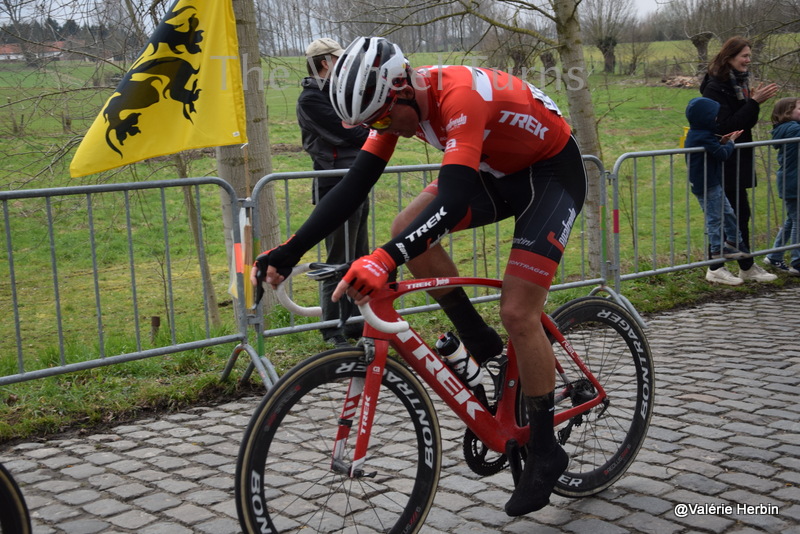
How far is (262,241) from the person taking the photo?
759 centimetres

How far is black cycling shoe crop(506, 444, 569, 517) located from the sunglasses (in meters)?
1.50

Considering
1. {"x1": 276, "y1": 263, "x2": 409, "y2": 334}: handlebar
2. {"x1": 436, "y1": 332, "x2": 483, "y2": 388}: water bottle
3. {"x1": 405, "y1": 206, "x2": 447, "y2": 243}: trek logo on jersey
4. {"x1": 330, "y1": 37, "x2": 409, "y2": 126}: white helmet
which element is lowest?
{"x1": 436, "y1": 332, "x2": 483, "y2": 388}: water bottle

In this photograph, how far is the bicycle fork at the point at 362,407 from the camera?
3.07m

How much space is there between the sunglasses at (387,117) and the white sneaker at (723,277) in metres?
6.88

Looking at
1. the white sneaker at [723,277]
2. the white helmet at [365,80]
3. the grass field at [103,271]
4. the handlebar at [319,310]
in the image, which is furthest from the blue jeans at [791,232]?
the handlebar at [319,310]

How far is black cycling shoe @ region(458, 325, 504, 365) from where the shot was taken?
145 inches

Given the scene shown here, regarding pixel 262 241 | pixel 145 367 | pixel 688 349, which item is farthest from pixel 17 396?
pixel 688 349

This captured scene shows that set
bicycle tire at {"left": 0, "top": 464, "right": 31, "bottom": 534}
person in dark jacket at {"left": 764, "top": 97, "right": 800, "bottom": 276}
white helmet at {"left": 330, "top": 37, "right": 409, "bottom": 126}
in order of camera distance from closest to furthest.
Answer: bicycle tire at {"left": 0, "top": 464, "right": 31, "bottom": 534}
white helmet at {"left": 330, "top": 37, "right": 409, "bottom": 126}
person in dark jacket at {"left": 764, "top": 97, "right": 800, "bottom": 276}

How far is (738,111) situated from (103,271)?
10247 millimetres

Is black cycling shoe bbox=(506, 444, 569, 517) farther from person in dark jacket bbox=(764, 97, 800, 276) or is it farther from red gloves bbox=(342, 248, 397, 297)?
person in dark jacket bbox=(764, 97, 800, 276)

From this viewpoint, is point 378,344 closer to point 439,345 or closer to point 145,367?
point 439,345

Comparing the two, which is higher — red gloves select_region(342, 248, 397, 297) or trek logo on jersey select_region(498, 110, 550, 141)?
trek logo on jersey select_region(498, 110, 550, 141)

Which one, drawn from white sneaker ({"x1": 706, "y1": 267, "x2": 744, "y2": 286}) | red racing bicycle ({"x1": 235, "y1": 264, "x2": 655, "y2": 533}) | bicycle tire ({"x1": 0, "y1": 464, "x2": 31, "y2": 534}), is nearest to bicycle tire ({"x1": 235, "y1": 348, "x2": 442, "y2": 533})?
red racing bicycle ({"x1": 235, "y1": 264, "x2": 655, "y2": 533})

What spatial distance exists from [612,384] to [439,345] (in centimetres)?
111
